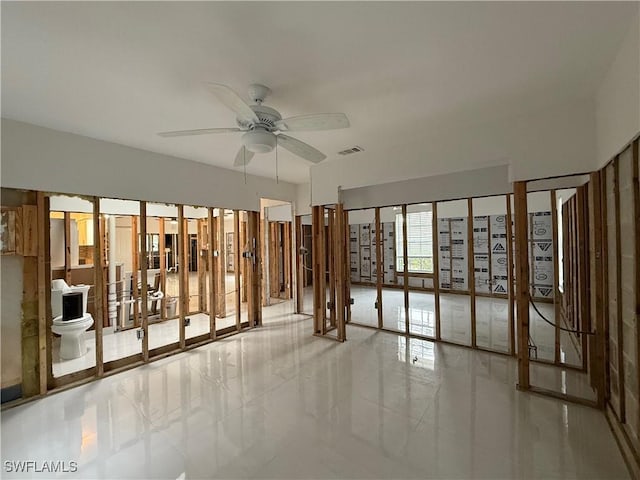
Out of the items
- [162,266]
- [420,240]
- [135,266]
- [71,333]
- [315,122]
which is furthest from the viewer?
[420,240]

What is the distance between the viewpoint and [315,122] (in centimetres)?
211

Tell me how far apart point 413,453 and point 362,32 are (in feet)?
9.27

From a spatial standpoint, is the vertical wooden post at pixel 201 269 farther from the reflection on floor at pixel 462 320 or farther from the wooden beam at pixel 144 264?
the reflection on floor at pixel 462 320

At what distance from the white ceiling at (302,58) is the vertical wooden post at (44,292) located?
3.04 feet

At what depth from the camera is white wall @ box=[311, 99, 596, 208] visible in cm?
263

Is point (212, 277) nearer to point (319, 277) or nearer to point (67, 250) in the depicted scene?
point (319, 277)

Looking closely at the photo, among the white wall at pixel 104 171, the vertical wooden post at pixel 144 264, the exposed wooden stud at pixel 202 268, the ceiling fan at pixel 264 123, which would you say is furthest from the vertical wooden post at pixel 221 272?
the ceiling fan at pixel 264 123

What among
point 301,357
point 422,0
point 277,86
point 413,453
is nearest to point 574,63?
point 422,0

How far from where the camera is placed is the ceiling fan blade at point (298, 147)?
2.45 meters

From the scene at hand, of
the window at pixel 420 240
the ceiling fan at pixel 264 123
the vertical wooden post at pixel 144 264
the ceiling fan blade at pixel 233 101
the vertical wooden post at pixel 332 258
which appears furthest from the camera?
the window at pixel 420 240

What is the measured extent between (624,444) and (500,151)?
103 inches

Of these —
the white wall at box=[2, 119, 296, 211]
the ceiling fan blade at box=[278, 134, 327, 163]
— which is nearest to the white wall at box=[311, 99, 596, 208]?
the ceiling fan blade at box=[278, 134, 327, 163]

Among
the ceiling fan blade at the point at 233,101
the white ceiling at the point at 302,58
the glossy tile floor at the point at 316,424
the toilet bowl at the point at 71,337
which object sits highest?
the white ceiling at the point at 302,58

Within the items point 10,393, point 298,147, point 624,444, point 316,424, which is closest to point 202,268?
point 10,393
